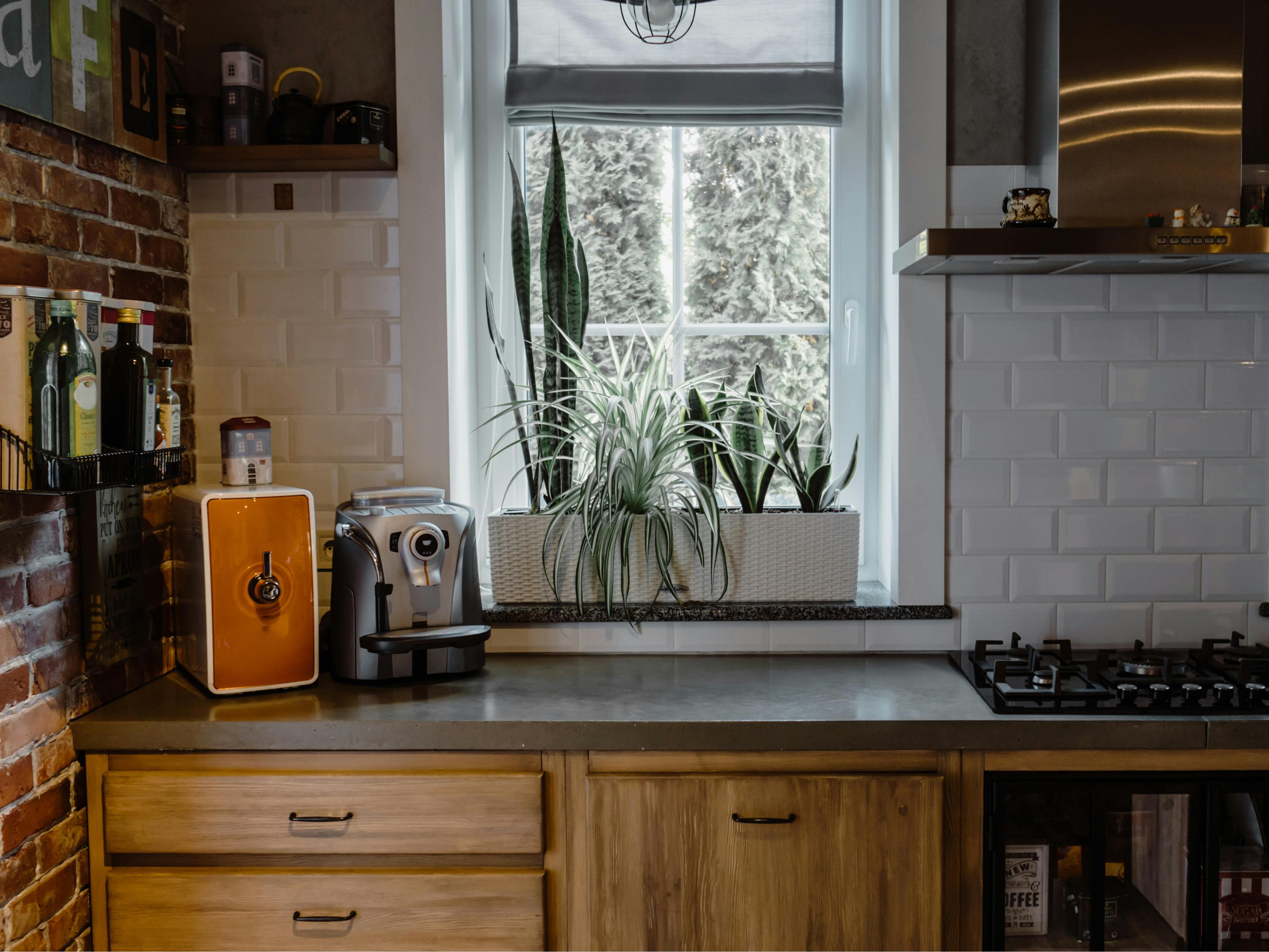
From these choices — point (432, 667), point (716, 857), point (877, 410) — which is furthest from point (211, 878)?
point (877, 410)

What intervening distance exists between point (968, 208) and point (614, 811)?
1505mm

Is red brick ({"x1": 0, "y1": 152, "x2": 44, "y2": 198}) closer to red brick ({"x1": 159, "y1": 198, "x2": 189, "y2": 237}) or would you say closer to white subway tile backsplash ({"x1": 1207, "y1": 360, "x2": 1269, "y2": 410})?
red brick ({"x1": 159, "y1": 198, "x2": 189, "y2": 237})

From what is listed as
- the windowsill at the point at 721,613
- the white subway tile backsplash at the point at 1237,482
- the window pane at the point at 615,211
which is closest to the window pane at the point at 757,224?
the window pane at the point at 615,211

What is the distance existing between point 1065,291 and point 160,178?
6.52 feet

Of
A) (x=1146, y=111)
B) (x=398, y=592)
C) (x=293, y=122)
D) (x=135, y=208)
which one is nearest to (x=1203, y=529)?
(x=1146, y=111)

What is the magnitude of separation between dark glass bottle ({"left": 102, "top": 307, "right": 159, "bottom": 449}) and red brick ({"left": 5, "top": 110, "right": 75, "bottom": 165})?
0.29 m

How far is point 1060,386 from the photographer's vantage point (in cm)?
213

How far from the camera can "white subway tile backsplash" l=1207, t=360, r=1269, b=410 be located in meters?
2.13

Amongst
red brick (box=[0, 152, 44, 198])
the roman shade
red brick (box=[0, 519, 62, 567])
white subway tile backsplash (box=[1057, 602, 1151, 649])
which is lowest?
white subway tile backsplash (box=[1057, 602, 1151, 649])

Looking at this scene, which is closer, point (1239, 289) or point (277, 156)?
point (277, 156)

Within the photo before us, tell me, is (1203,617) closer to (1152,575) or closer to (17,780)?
(1152,575)

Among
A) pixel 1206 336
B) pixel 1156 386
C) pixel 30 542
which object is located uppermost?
pixel 1206 336

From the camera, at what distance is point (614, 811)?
167 centimetres

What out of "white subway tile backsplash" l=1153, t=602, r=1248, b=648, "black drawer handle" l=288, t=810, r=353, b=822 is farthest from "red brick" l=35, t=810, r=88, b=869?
"white subway tile backsplash" l=1153, t=602, r=1248, b=648
